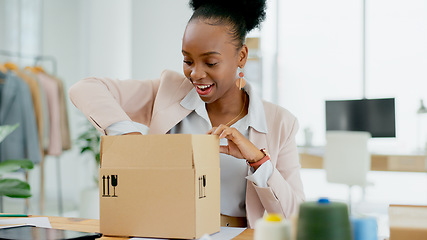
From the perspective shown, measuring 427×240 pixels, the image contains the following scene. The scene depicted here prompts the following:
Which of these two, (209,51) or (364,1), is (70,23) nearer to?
(364,1)

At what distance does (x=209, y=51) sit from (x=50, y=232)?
0.61m

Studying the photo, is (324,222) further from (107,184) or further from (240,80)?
(240,80)

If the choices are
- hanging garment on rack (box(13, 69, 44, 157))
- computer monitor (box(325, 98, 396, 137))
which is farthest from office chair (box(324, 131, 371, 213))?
hanging garment on rack (box(13, 69, 44, 157))

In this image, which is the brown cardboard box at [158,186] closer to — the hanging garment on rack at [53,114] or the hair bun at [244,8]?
the hair bun at [244,8]

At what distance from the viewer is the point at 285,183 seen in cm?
122

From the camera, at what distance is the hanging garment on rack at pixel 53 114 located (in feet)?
11.8

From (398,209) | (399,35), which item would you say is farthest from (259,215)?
(399,35)

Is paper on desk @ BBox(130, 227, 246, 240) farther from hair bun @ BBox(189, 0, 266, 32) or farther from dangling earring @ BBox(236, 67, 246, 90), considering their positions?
hair bun @ BBox(189, 0, 266, 32)

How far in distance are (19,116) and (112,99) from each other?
2350 millimetres

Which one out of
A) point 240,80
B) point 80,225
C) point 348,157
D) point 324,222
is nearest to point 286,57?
point 348,157

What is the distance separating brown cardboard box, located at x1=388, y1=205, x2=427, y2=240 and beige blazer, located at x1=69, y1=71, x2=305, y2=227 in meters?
0.42

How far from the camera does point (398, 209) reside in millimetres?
831

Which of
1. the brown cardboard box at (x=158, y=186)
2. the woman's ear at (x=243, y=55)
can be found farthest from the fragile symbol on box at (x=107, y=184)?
the woman's ear at (x=243, y=55)

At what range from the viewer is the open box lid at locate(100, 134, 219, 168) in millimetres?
898
